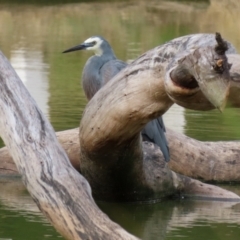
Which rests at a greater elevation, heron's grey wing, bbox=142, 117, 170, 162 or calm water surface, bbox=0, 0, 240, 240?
heron's grey wing, bbox=142, 117, 170, 162

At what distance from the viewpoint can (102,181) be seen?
578 centimetres

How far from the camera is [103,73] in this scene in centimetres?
714

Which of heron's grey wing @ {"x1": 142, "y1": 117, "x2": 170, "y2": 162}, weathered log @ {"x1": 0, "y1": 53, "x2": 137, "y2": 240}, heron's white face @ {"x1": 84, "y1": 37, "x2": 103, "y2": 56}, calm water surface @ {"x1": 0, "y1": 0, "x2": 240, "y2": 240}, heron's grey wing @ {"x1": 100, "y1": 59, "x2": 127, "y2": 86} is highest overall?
weathered log @ {"x1": 0, "y1": 53, "x2": 137, "y2": 240}

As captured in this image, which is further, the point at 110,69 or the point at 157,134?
the point at 110,69

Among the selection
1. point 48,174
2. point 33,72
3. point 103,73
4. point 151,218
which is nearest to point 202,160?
point 151,218

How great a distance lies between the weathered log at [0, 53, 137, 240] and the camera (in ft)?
12.5

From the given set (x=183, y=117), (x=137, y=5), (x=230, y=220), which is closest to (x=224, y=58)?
(x=230, y=220)

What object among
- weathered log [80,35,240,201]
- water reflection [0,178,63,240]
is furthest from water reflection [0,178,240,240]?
weathered log [80,35,240,201]

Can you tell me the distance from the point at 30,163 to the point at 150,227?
1.58 metres

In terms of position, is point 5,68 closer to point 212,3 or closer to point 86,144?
point 86,144

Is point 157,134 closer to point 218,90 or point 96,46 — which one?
point 96,46

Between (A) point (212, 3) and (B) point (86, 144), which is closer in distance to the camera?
(B) point (86, 144)

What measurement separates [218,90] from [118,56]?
10.2 m

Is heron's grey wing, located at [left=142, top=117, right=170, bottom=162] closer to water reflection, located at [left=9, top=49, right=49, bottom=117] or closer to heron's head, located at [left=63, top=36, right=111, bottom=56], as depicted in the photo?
heron's head, located at [left=63, top=36, right=111, bottom=56]
